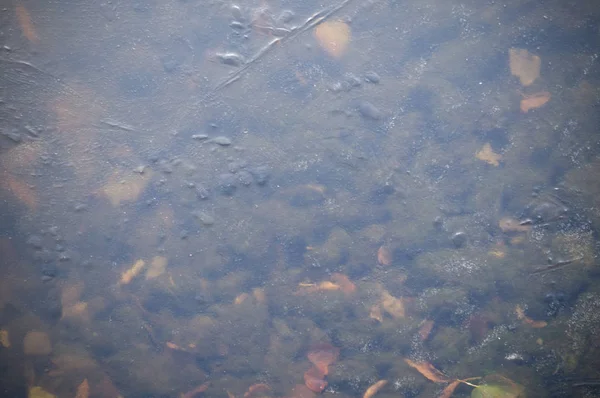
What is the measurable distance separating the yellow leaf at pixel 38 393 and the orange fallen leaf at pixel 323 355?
1.56 metres

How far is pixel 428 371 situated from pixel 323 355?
612mm

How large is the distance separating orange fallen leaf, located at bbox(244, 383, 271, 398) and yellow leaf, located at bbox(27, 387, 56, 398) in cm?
117

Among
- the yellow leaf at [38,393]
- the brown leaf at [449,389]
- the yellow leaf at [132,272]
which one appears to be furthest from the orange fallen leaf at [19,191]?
the brown leaf at [449,389]

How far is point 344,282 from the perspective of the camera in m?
2.59

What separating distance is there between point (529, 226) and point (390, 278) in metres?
0.89

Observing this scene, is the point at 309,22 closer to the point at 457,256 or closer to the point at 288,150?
the point at 288,150

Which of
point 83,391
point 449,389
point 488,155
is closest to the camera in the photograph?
point 449,389

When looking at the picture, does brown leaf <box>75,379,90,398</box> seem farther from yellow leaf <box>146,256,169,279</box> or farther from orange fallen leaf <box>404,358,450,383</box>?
orange fallen leaf <box>404,358,450,383</box>

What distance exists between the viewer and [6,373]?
2574mm

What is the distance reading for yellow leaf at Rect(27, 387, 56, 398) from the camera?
256 cm

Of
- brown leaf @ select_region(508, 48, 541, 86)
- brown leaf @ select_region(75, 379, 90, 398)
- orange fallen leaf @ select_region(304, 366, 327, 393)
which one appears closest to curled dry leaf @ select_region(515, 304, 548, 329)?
orange fallen leaf @ select_region(304, 366, 327, 393)

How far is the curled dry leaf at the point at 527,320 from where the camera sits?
2.48 meters

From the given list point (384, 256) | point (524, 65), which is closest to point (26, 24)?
point (384, 256)

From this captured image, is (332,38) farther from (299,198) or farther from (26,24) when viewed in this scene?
(26,24)
